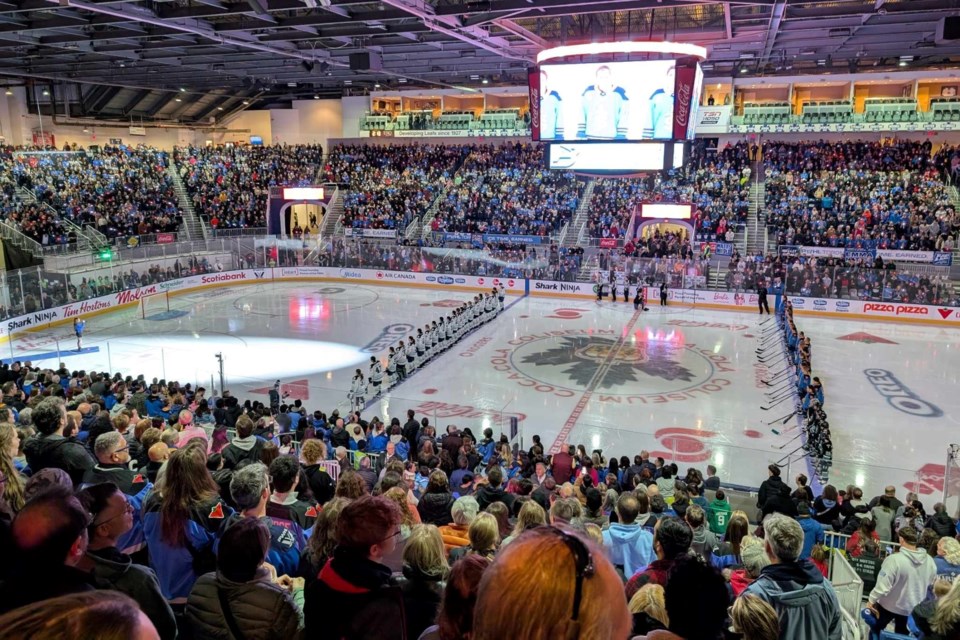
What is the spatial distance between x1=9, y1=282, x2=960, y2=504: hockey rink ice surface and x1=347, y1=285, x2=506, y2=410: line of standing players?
1.26 feet

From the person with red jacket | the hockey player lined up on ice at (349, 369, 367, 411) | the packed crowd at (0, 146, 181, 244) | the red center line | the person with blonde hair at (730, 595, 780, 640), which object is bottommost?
the red center line

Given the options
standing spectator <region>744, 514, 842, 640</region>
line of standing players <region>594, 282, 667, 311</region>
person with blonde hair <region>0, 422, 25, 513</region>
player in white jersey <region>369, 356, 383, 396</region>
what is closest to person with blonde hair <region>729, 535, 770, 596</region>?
standing spectator <region>744, 514, 842, 640</region>

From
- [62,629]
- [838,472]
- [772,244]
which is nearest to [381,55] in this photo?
[772,244]

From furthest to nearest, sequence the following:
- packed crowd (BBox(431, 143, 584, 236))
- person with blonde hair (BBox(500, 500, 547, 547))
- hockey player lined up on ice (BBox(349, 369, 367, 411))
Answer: packed crowd (BBox(431, 143, 584, 236)) < hockey player lined up on ice (BBox(349, 369, 367, 411)) < person with blonde hair (BBox(500, 500, 547, 547))

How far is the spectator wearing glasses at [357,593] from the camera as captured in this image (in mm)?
2773

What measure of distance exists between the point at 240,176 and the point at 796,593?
148 feet

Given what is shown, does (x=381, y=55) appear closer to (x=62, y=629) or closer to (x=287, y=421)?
(x=287, y=421)

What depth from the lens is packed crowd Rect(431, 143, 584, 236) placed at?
38.1 meters

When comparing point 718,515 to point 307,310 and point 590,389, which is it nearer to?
point 590,389

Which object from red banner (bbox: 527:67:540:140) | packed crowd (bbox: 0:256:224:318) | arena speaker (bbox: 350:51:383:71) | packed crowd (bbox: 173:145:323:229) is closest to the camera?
red banner (bbox: 527:67:540:140)

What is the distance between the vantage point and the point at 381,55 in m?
32.5

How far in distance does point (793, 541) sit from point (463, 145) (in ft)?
151

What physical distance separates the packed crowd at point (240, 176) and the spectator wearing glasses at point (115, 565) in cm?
3903

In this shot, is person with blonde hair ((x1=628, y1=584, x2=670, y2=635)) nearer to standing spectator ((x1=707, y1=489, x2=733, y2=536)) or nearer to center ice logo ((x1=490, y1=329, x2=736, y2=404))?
standing spectator ((x1=707, y1=489, x2=733, y2=536))
